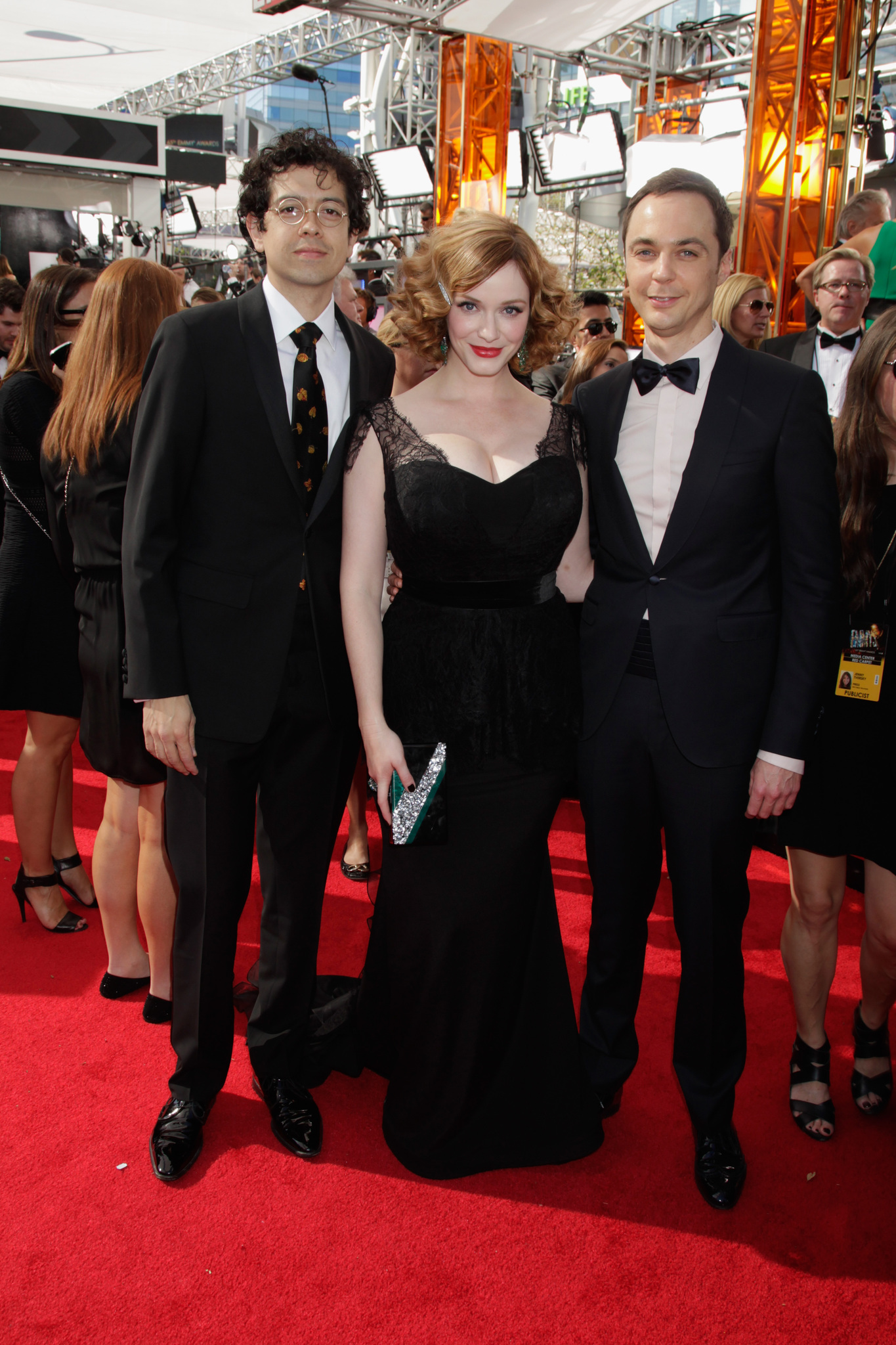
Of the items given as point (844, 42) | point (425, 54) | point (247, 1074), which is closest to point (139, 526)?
point (247, 1074)

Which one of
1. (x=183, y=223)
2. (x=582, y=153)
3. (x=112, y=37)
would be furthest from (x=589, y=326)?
(x=183, y=223)

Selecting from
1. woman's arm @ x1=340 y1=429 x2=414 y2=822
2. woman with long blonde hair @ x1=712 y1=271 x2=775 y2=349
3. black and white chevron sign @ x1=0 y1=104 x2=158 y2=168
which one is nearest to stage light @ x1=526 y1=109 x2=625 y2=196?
black and white chevron sign @ x1=0 y1=104 x2=158 y2=168

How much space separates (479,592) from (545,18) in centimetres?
876

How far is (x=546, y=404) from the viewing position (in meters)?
2.15

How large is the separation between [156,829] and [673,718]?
133 centimetres

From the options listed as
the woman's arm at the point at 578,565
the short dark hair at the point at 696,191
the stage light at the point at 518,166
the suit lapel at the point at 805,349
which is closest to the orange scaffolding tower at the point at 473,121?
the stage light at the point at 518,166

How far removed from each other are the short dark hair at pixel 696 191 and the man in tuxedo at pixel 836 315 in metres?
2.50

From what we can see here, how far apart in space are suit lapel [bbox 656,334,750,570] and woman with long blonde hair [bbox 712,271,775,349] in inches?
124

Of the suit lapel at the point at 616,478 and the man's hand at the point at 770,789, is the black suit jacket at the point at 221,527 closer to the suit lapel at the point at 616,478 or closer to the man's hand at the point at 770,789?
the suit lapel at the point at 616,478

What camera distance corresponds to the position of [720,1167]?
6.96ft

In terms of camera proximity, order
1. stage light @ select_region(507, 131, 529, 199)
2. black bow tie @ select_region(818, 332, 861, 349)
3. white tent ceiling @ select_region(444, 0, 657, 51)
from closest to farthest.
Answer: black bow tie @ select_region(818, 332, 861, 349)
white tent ceiling @ select_region(444, 0, 657, 51)
stage light @ select_region(507, 131, 529, 199)

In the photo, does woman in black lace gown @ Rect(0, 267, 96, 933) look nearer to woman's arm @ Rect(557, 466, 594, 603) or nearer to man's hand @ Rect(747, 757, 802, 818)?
woman's arm @ Rect(557, 466, 594, 603)

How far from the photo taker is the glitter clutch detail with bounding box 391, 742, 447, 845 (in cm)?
200

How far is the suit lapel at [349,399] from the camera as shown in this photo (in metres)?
2.05
